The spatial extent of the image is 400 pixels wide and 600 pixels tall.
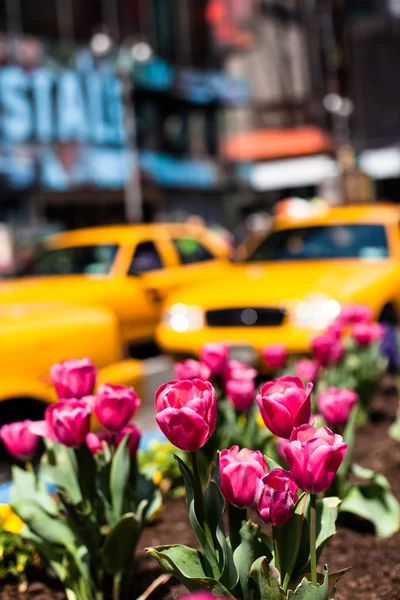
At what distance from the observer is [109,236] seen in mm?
9734

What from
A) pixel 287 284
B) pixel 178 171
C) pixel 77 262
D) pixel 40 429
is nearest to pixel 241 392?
pixel 40 429

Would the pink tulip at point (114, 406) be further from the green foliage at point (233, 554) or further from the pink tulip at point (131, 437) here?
the green foliage at point (233, 554)

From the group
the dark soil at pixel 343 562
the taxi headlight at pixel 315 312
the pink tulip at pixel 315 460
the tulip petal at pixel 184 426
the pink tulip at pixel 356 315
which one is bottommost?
the taxi headlight at pixel 315 312

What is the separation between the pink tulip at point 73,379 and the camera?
258cm

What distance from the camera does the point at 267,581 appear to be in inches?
74.9

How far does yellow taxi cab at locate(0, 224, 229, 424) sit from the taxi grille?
0.82 meters

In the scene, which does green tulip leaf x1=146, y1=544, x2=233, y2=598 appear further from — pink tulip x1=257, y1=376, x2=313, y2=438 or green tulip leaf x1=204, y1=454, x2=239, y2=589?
pink tulip x1=257, y1=376, x2=313, y2=438

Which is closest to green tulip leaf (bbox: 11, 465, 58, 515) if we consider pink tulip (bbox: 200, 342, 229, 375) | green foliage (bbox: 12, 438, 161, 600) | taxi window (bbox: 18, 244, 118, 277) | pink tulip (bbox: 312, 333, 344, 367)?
green foliage (bbox: 12, 438, 161, 600)

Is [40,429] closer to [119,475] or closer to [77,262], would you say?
[119,475]

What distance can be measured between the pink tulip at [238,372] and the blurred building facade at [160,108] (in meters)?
20.1

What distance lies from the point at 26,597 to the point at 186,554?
1.10 metres

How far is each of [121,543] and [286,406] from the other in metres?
0.90

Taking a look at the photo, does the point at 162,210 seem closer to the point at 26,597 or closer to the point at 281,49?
the point at 281,49

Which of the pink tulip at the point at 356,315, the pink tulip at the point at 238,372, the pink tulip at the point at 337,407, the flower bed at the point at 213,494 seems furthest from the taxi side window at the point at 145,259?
the pink tulip at the point at 337,407
